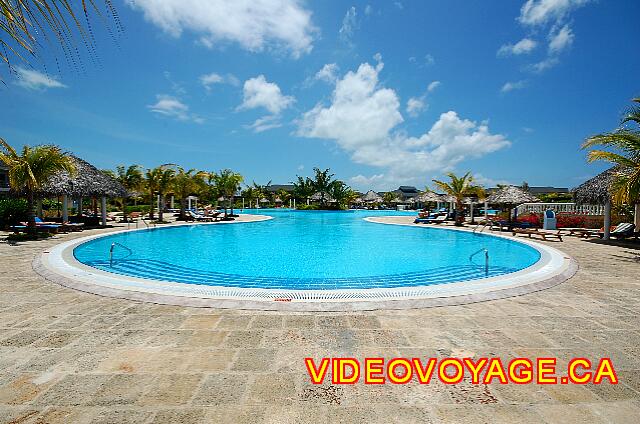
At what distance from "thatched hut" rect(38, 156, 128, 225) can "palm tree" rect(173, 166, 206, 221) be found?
5.23 m

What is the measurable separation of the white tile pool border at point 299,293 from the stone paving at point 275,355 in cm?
27

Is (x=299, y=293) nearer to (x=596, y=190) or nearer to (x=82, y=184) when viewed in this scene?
(x=596, y=190)

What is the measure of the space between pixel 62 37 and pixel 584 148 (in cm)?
1407

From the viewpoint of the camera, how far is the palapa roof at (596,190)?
1425 cm

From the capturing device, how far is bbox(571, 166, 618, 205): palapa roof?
14.2 m

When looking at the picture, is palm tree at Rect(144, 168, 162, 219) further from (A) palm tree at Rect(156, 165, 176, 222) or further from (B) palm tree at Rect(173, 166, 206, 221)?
(B) palm tree at Rect(173, 166, 206, 221)

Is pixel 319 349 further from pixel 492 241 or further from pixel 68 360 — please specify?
pixel 492 241

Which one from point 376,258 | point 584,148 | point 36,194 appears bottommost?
point 376,258

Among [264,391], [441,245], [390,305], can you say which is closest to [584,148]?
[441,245]

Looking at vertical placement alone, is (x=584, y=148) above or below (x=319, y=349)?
above

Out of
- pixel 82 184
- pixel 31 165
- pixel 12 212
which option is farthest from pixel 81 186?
pixel 31 165

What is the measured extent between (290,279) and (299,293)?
276 cm

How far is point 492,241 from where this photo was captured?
605 inches

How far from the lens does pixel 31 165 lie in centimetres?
1334
